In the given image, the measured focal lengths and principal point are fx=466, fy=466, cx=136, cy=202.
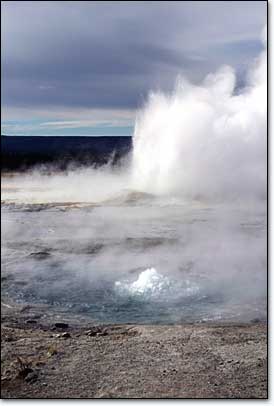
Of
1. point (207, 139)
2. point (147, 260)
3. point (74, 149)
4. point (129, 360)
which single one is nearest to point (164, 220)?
point (147, 260)

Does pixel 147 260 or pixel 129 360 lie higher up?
pixel 147 260

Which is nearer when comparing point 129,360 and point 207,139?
point 129,360

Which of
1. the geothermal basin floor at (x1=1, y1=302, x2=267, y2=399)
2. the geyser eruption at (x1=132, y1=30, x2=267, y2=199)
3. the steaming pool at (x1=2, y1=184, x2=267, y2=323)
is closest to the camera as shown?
the geothermal basin floor at (x1=1, y1=302, x2=267, y2=399)

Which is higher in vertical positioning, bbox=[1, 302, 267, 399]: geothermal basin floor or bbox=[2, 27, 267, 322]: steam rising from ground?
bbox=[2, 27, 267, 322]: steam rising from ground

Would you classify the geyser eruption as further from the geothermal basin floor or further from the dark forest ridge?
the geothermal basin floor

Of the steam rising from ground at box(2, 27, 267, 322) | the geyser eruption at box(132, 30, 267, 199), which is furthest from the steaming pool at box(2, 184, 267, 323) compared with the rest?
the geyser eruption at box(132, 30, 267, 199)

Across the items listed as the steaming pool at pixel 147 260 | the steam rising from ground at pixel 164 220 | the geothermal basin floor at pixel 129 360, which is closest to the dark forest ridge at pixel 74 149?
the steam rising from ground at pixel 164 220

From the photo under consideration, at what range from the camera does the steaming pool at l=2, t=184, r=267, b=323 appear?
2387 millimetres

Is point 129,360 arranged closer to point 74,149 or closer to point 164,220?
point 164,220

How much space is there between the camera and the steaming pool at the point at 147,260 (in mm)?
2387

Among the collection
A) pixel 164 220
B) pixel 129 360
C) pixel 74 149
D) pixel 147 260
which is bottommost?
pixel 129 360

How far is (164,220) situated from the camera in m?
2.47

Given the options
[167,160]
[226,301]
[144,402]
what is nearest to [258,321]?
[226,301]

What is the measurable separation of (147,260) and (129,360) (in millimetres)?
531
